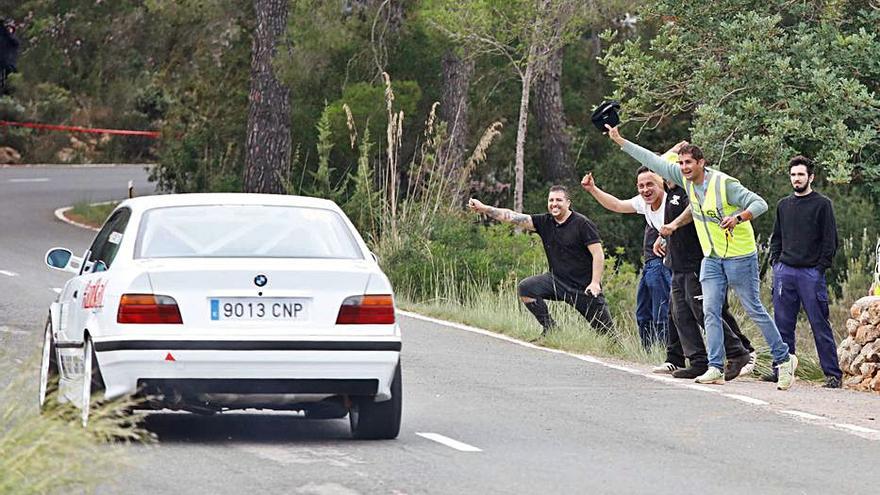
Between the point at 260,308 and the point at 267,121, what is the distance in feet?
77.7

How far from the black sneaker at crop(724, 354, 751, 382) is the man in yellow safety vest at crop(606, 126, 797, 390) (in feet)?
1.25

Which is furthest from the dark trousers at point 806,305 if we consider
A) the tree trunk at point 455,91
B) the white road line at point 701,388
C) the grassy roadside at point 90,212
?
the grassy roadside at point 90,212

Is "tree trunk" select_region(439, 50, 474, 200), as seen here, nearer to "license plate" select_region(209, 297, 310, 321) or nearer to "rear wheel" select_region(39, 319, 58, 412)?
"rear wheel" select_region(39, 319, 58, 412)

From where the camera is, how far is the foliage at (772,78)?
20.0 m

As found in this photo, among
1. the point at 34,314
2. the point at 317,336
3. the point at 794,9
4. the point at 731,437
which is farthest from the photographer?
the point at 794,9

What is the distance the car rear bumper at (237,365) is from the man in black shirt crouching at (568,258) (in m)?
A: 6.45

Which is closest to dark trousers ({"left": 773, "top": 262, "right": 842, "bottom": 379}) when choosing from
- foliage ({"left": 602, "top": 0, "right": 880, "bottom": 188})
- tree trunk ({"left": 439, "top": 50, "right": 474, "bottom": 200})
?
foliage ({"left": 602, "top": 0, "right": 880, "bottom": 188})

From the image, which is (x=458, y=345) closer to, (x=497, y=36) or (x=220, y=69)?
(x=497, y=36)

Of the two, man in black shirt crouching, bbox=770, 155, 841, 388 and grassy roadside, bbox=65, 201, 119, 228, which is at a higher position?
man in black shirt crouching, bbox=770, 155, 841, 388

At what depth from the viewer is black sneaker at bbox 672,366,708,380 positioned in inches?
599

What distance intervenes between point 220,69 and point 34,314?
19.2 meters

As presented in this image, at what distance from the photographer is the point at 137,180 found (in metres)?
49.7

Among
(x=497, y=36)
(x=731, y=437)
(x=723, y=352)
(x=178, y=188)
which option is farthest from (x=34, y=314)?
(x=178, y=188)

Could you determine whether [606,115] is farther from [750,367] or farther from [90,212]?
[90,212]
